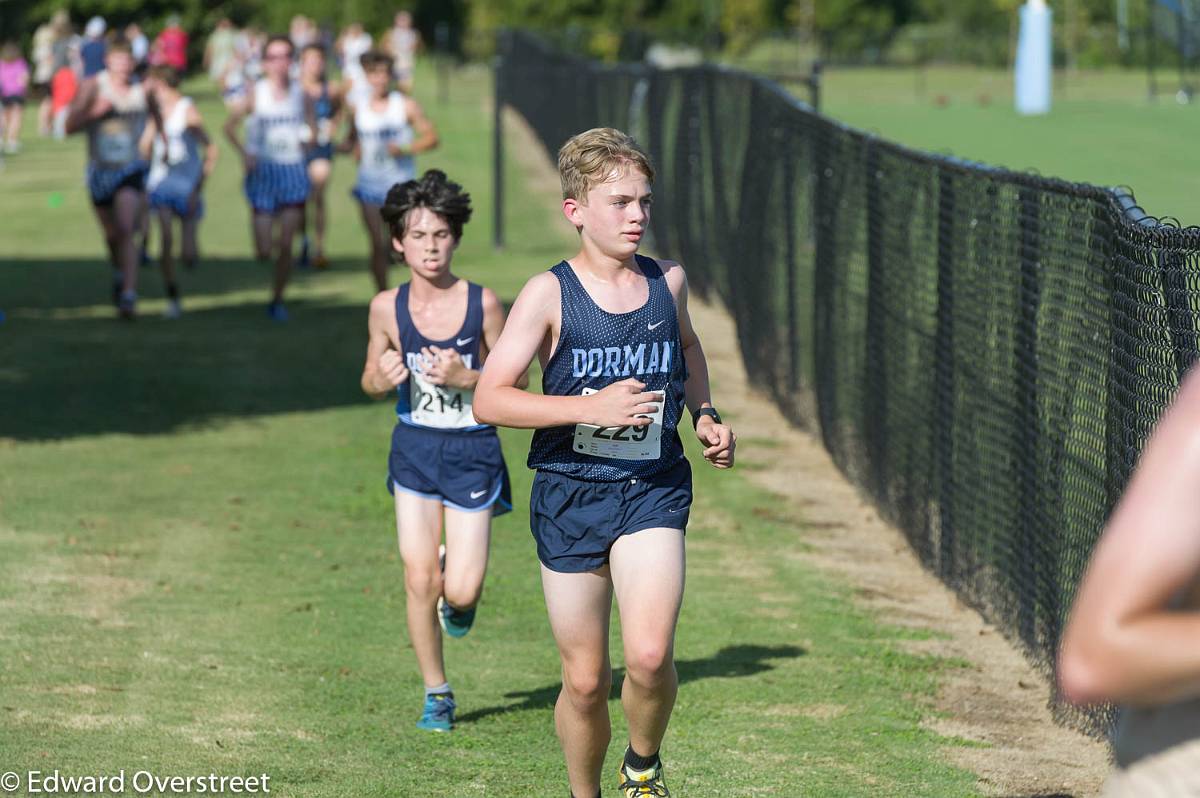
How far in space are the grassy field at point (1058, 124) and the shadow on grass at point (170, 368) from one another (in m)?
6.62

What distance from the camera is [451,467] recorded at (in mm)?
6215

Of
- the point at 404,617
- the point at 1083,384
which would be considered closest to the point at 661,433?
the point at 1083,384

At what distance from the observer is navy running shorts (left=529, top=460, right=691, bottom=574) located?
491 centimetres

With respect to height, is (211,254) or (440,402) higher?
(440,402)

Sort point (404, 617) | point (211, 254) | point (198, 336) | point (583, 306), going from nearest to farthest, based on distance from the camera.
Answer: point (583, 306)
point (404, 617)
point (198, 336)
point (211, 254)

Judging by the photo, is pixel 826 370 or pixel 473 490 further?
pixel 826 370

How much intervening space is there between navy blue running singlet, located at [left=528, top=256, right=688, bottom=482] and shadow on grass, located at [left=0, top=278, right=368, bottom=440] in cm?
741

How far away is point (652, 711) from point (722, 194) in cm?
1118

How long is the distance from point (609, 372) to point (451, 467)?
4.73 feet

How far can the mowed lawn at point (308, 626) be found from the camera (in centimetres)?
599

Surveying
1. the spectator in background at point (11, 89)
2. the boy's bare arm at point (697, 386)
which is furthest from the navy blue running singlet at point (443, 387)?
the spectator in background at point (11, 89)

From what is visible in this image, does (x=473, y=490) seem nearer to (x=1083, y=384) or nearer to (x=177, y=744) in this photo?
(x=177, y=744)

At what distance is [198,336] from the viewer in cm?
1571

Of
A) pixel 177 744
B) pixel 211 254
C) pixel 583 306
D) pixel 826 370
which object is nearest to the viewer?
pixel 583 306
